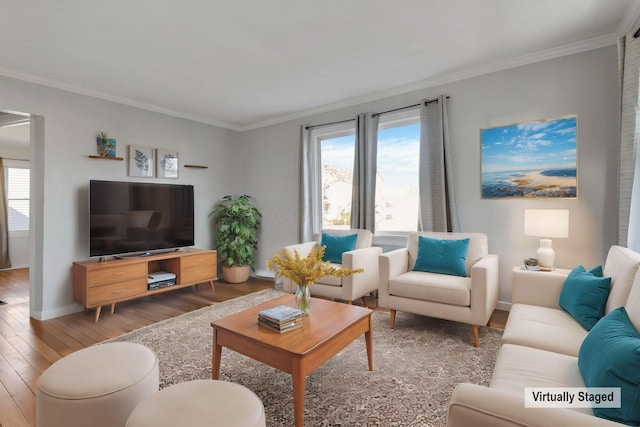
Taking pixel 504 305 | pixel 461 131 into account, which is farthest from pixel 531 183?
pixel 504 305

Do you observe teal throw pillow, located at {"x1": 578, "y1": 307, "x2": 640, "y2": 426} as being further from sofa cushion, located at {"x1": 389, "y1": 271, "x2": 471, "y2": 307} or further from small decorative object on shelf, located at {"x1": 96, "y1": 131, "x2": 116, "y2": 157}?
small decorative object on shelf, located at {"x1": 96, "y1": 131, "x2": 116, "y2": 157}

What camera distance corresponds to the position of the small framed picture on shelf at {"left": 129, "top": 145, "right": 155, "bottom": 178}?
4.07 m

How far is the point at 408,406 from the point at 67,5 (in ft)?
11.2

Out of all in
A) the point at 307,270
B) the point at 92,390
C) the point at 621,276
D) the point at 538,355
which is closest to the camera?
the point at 92,390

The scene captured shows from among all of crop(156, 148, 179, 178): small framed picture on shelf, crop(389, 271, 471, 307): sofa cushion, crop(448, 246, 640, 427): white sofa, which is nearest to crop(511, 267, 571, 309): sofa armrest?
crop(448, 246, 640, 427): white sofa

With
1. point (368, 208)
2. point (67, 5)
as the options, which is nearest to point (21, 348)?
point (67, 5)

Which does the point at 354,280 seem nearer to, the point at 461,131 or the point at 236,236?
the point at 461,131

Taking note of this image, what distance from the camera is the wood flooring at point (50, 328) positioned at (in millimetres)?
1986

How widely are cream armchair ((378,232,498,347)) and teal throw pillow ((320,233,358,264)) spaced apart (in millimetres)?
705

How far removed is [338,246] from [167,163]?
2700mm

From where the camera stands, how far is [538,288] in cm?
224

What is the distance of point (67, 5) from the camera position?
7.14 feet

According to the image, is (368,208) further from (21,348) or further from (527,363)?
(21,348)

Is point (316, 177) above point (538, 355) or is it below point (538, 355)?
above
